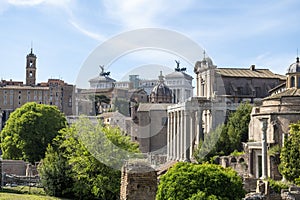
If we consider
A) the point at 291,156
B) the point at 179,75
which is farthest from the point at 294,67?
the point at 179,75

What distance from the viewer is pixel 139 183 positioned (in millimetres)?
11289

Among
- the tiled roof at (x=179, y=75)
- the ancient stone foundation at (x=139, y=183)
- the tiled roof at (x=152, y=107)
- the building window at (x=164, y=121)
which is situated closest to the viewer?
the ancient stone foundation at (x=139, y=183)

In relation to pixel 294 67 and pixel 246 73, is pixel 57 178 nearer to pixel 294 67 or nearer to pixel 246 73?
pixel 294 67

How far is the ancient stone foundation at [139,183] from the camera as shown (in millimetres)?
11227

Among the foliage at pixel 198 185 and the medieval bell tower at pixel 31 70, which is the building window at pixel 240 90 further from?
the medieval bell tower at pixel 31 70

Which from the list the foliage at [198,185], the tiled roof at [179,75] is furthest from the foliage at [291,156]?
the tiled roof at [179,75]

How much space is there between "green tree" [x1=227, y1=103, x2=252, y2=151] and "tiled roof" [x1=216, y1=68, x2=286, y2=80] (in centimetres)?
952

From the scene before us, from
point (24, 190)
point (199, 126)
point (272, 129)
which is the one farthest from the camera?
point (199, 126)

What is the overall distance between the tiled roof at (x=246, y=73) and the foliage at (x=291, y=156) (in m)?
21.4

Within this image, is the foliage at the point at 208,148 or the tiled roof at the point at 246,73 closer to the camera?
the foliage at the point at 208,148

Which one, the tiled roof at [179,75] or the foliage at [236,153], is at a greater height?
the tiled roof at [179,75]

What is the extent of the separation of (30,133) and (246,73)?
27210 mm

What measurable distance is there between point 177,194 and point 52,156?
10.1 meters

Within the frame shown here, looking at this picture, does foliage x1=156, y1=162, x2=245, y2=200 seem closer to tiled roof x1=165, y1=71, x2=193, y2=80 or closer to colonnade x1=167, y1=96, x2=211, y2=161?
colonnade x1=167, y1=96, x2=211, y2=161
